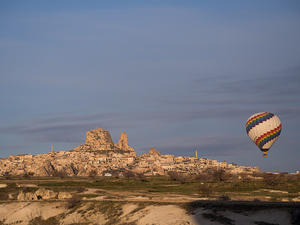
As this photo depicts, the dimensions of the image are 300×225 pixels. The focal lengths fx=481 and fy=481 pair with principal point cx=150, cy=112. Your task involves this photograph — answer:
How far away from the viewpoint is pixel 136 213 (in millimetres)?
57906

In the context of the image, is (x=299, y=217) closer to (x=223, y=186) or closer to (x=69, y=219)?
(x=69, y=219)

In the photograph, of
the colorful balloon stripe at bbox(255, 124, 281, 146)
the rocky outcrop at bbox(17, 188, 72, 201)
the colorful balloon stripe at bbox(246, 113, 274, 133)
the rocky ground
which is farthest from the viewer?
the rocky outcrop at bbox(17, 188, 72, 201)

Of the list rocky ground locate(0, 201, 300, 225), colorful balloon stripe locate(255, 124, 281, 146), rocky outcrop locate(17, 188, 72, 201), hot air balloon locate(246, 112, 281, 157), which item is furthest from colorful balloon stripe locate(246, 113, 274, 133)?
rocky outcrop locate(17, 188, 72, 201)

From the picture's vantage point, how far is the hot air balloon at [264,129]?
86938 millimetres

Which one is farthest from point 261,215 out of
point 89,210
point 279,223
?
point 89,210

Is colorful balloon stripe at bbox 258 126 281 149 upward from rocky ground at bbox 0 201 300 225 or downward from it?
upward

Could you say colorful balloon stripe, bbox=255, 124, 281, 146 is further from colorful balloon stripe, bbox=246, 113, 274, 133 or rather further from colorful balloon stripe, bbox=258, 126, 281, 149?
colorful balloon stripe, bbox=246, 113, 274, 133

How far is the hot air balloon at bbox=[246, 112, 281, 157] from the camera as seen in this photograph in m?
86.9

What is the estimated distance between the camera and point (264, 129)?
286ft

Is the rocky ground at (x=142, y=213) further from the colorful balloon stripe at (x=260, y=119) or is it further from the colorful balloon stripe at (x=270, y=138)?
the colorful balloon stripe at (x=260, y=119)

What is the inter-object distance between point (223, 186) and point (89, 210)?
48.2m

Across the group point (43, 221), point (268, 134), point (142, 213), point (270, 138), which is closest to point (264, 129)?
point (268, 134)

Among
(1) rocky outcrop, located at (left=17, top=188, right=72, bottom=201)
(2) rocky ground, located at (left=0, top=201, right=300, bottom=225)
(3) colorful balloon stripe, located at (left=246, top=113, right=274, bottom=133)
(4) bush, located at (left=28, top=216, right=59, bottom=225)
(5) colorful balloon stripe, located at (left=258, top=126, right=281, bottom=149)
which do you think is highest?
(3) colorful balloon stripe, located at (left=246, top=113, right=274, bottom=133)

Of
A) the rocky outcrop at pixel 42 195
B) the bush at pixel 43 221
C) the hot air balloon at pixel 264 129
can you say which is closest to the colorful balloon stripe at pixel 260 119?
the hot air balloon at pixel 264 129
